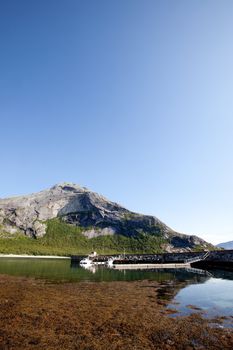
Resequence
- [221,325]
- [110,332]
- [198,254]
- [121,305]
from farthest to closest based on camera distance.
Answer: [198,254], [121,305], [221,325], [110,332]

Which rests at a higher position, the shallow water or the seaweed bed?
the shallow water

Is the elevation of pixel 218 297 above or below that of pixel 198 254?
below

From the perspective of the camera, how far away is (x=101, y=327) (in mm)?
23438

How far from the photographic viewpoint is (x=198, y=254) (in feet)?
476

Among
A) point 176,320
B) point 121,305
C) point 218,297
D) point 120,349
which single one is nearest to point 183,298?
point 218,297

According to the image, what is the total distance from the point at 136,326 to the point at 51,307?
→ 1116 centimetres

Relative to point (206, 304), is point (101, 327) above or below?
below

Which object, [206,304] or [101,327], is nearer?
[101,327]

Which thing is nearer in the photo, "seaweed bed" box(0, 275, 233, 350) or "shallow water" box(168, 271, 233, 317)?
"seaweed bed" box(0, 275, 233, 350)

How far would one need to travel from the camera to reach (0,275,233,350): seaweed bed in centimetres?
1953

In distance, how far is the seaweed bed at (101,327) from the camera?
19531 mm

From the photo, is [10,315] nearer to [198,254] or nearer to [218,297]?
[218,297]

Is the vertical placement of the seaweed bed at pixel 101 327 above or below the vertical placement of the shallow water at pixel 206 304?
below

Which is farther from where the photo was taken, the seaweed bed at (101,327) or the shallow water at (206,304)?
the shallow water at (206,304)
